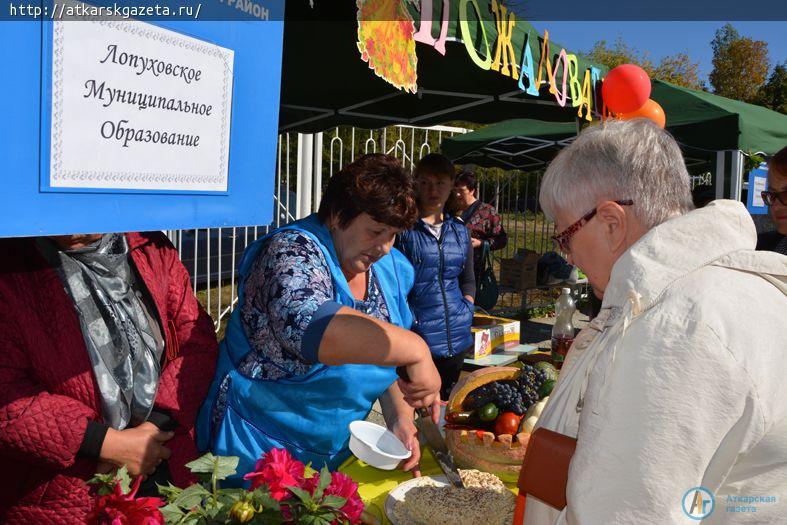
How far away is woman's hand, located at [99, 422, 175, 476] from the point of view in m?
1.54

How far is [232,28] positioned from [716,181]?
552 centimetres

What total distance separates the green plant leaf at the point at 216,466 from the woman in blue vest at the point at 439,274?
8.82 feet

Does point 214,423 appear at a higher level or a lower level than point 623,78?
lower

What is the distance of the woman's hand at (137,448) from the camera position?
5.05 ft

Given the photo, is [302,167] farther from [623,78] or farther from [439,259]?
[623,78]

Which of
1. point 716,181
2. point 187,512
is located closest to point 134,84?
point 187,512

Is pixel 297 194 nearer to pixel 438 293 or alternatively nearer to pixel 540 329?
pixel 438 293

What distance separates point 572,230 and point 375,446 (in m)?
0.74

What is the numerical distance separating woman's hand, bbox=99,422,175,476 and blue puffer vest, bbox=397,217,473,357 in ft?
7.27

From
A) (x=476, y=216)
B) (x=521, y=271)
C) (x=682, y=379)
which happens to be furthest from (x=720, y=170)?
(x=682, y=379)

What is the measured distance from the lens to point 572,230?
114 centimetres

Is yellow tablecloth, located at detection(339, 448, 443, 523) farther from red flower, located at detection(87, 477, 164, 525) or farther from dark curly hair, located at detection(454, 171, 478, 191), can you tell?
dark curly hair, located at detection(454, 171, 478, 191)

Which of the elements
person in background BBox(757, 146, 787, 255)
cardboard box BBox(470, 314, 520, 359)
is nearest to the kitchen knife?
person in background BBox(757, 146, 787, 255)

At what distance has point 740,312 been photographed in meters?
0.82
